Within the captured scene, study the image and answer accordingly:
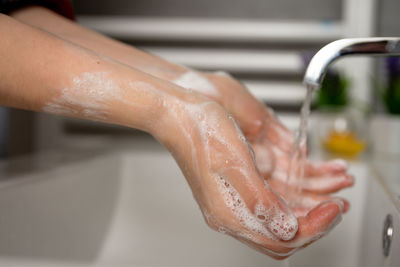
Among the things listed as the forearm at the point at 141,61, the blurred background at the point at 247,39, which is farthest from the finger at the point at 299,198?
the blurred background at the point at 247,39

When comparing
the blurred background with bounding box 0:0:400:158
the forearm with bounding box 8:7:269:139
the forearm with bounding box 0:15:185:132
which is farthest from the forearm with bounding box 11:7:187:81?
the blurred background with bounding box 0:0:400:158

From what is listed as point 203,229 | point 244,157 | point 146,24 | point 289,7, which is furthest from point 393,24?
point 244,157

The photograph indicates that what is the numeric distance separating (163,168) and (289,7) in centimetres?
59

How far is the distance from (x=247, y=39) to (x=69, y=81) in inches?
32.8

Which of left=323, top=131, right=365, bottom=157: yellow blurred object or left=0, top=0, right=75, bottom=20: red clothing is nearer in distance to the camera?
left=0, top=0, right=75, bottom=20: red clothing

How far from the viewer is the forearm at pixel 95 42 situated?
707mm

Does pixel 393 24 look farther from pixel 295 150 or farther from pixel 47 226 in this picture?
pixel 47 226

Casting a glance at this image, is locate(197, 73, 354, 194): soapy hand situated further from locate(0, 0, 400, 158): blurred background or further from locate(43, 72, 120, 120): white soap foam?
locate(0, 0, 400, 158): blurred background

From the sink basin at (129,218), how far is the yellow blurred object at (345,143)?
0.08 m

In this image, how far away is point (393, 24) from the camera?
129 centimetres

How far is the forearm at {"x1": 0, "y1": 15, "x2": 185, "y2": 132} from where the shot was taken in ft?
1.61

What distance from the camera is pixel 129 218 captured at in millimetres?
1043

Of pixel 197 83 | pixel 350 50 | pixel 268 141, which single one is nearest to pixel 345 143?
pixel 268 141

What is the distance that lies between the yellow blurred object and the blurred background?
0.12 meters
